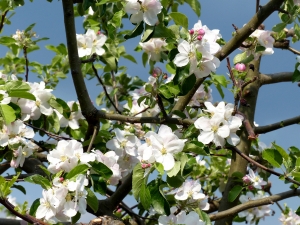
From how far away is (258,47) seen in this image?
200cm

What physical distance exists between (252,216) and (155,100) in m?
1.37

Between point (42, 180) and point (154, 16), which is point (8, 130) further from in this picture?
point (154, 16)

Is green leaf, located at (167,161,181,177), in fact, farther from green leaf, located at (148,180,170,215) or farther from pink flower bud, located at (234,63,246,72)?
pink flower bud, located at (234,63,246,72)

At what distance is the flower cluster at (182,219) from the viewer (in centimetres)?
A: 145

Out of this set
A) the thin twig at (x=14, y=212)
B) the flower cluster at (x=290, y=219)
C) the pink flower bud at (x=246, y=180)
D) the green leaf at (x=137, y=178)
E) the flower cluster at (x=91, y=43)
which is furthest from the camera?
the flower cluster at (x=290, y=219)

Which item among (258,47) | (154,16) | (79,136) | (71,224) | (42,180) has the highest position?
(258,47)

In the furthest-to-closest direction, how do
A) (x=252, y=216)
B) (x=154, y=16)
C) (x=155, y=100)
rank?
(x=252, y=216) < (x=155, y=100) < (x=154, y=16)

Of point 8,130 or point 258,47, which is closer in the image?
point 8,130

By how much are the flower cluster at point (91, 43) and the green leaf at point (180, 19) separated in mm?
910

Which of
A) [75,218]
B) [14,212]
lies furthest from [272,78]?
[14,212]

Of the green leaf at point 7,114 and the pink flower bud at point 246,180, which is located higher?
the pink flower bud at point 246,180

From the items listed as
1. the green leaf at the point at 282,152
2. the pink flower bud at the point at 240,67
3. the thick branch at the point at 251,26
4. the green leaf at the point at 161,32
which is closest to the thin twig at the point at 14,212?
the green leaf at the point at 161,32

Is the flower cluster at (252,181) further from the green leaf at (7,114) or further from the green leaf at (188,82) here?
the green leaf at (7,114)

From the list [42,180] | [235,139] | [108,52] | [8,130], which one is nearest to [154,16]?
[235,139]
